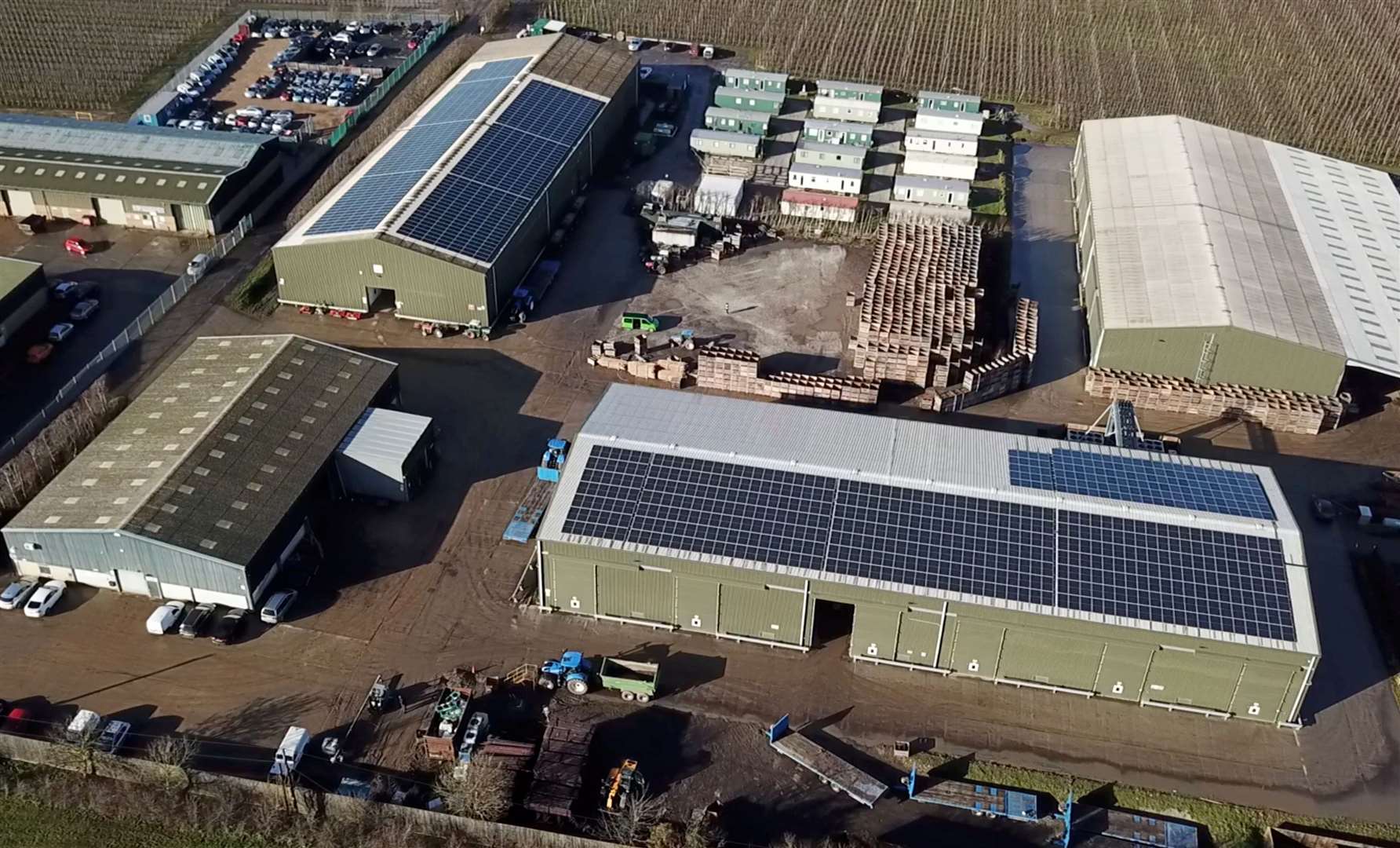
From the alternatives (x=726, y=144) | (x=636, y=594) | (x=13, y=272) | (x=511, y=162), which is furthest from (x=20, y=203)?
(x=636, y=594)

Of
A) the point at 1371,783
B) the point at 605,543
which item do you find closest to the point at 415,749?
the point at 605,543

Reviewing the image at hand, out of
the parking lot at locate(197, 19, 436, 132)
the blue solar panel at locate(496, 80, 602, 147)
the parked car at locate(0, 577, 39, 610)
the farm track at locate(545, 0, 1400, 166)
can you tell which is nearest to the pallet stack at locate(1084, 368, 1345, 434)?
the blue solar panel at locate(496, 80, 602, 147)

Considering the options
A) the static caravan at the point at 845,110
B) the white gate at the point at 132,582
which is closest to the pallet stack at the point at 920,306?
the static caravan at the point at 845,110

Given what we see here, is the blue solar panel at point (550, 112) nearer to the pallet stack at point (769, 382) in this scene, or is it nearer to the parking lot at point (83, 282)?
the parking lot at point (83, 282)

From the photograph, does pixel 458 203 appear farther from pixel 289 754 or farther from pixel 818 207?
pixel 289 754

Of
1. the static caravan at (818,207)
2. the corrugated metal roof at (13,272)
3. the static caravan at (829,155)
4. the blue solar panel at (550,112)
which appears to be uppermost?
the blue solar panel at (550,112)

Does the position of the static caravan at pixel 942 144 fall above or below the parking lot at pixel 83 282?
above

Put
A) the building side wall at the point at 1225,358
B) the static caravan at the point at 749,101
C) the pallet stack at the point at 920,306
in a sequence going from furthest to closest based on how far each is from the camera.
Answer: the static caravan at the point at 749,101 → the pallet stack at the point at 920,306 → the building side wall at the point at 1225,358

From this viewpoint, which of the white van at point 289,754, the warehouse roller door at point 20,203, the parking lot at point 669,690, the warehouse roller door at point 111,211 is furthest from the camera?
the warehouse roller door at point 20,203
